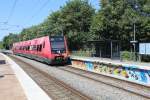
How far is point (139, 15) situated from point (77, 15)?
90.2 feet

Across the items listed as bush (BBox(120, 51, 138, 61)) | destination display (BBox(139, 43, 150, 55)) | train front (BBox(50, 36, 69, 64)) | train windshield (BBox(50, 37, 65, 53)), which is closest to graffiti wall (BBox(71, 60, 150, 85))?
train front (BBox(50, 36, 69, 64))

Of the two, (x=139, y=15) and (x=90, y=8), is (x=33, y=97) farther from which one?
(x=90, y=8)

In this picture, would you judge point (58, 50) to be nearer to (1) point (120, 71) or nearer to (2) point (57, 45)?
(2) point (57, 45)

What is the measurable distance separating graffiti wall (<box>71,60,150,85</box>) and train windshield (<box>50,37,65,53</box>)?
2706 millimetres

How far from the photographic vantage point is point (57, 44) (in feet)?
113

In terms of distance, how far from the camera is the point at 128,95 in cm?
1509

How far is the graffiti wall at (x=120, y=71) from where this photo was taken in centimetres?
1959

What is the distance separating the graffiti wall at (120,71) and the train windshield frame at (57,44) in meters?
2.71

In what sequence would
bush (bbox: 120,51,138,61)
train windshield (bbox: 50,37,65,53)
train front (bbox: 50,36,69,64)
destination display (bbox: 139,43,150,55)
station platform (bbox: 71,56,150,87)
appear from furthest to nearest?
bush (bbox: 120,51,138,61), destination display (bbox: 139,43,150,55), train windshield (bbox: 50,37,65,53), train front (bbox: 50,36,69,64), station platform (bbox: 71,56,150,87)

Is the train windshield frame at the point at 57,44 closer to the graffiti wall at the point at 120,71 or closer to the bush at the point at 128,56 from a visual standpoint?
the graffiti wall at the point at 120,71

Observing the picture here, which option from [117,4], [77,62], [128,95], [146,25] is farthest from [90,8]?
[128,95]

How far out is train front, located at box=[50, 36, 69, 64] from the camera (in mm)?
34031

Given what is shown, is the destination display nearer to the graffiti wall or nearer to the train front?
the graffiti wall

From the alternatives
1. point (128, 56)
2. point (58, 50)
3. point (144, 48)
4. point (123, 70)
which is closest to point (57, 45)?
point (58, 50)
